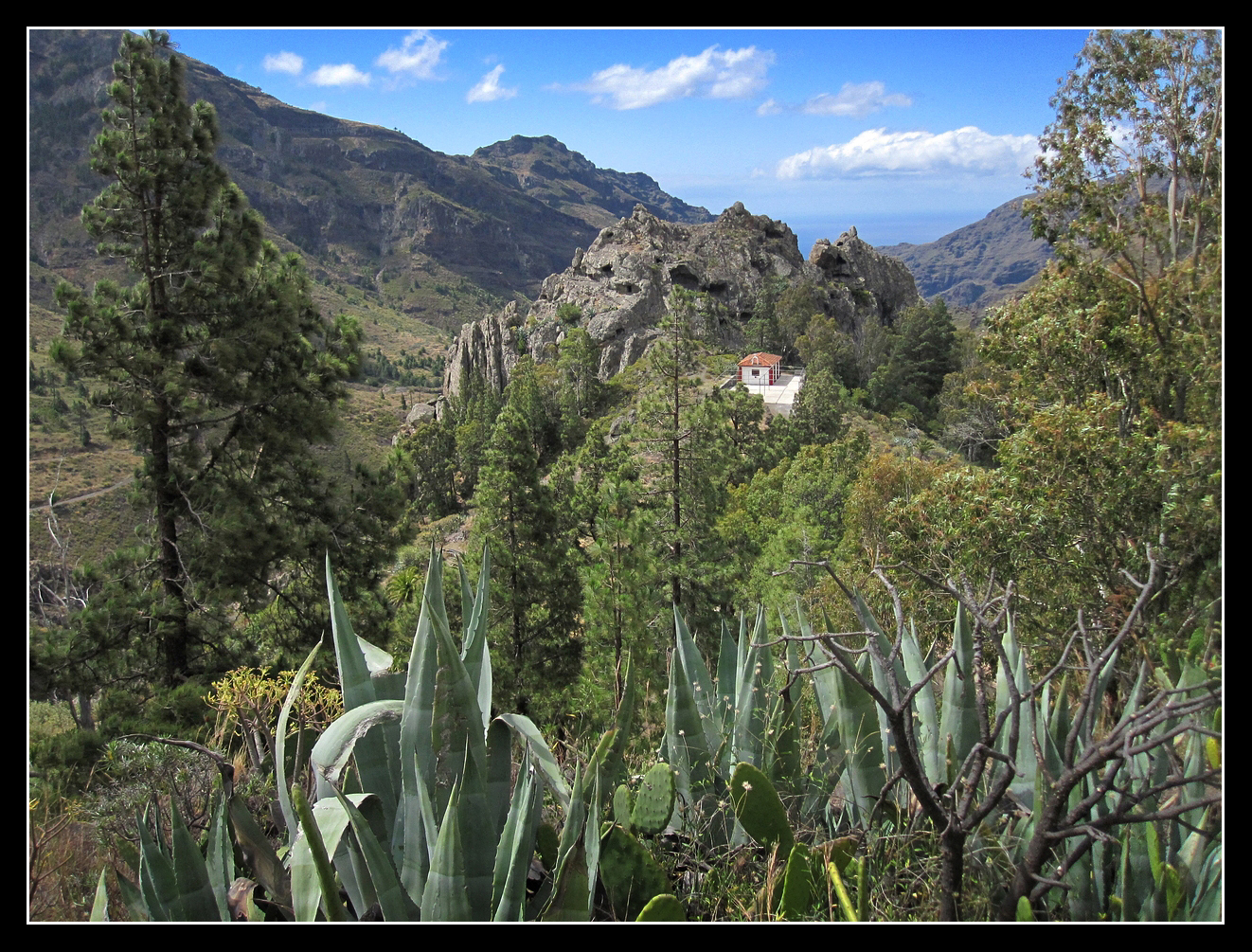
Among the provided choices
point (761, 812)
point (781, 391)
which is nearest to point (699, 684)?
point (761, 812)

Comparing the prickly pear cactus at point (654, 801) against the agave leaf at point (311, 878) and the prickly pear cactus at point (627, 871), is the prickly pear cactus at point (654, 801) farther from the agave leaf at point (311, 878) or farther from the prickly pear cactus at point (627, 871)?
the agave leaf at point (311, 878)

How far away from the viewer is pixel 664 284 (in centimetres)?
6481

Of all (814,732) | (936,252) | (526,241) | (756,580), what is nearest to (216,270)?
(814,732)

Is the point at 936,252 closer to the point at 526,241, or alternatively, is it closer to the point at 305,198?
the point at 526,241

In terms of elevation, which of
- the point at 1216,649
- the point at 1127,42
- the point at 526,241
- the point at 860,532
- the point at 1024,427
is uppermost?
the point at 526,241

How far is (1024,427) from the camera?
7.74 meters

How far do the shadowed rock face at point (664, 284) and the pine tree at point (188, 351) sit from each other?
48.7 meters

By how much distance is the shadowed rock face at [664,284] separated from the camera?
61594 millimetres

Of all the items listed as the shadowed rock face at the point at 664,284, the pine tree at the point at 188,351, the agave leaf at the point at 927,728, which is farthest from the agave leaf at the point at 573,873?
the shadowed rock face at the point at 664,284

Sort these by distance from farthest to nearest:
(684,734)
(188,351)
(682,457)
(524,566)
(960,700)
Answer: (682,457) < (524,566) < (188,351) < (684,734) < (960,700)

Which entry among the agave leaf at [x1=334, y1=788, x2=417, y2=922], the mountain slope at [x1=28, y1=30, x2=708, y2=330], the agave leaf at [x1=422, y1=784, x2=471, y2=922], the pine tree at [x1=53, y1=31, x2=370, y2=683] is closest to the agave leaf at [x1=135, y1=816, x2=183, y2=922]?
the agave leaf at [x1=334, y1=788, x2=417, y2=922]

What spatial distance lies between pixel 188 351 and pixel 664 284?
58634 mm

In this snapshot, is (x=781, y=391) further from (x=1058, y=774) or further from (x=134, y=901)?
(x=134, y=901)
